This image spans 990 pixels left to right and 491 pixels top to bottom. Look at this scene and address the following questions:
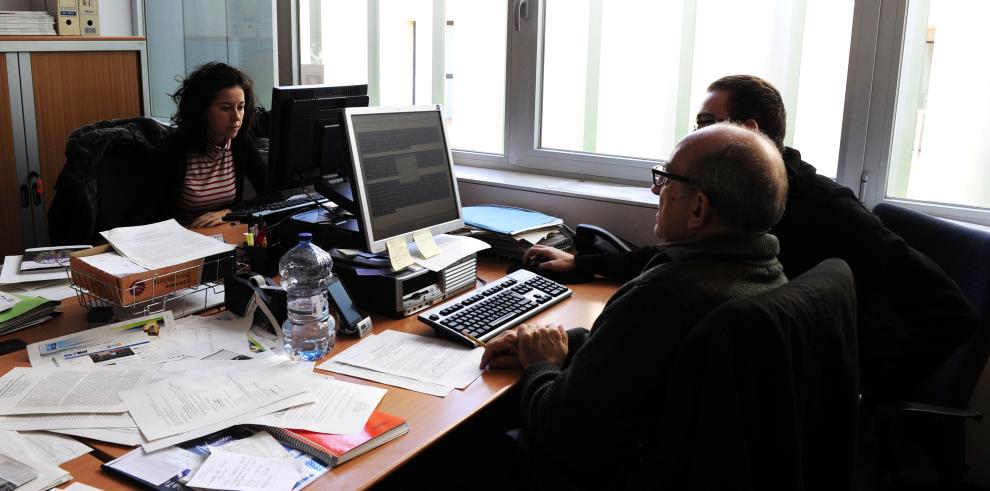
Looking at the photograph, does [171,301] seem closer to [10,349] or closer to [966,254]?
[10,349]

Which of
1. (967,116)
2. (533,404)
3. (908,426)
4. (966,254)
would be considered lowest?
(908,426)

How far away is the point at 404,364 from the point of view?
1723 millimetres

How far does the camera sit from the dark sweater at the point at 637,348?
1327mm

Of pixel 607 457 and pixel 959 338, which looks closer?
pixel 607 457

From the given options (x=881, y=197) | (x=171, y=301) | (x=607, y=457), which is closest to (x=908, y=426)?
(x=607, y=457)

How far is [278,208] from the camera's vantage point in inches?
96.9

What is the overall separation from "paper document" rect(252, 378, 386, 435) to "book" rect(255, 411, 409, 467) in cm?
1

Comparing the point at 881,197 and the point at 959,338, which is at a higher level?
the point at 881,197

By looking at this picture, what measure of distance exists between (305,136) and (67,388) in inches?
45.0

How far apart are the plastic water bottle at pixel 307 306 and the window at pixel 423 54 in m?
1.62

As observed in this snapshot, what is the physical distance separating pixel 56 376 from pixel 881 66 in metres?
2.38

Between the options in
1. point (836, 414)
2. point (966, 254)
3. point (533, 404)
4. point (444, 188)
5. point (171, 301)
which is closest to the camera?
point (836, 414)

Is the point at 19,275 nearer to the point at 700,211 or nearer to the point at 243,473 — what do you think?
the point at 243,473

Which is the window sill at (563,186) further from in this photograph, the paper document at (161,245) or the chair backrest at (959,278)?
the paper document at (161,245)
